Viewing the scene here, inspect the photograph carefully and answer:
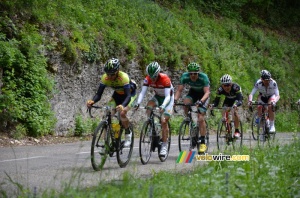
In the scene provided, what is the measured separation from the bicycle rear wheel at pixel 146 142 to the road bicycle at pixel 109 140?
1.30ft

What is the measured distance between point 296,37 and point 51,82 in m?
28.3


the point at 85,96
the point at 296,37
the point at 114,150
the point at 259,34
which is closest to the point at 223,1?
the point at 259,34

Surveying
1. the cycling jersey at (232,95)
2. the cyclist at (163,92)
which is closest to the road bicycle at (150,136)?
the cyclist at (163,92)

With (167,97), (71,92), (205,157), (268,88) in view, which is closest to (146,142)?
(167,97)

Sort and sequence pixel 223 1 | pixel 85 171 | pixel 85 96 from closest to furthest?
1. pixel 85 171
2. pixel 85 96
3. pixel 223 1

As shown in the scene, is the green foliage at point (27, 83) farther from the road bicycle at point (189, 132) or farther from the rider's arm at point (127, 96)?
the rider's arm at point (127, 96)

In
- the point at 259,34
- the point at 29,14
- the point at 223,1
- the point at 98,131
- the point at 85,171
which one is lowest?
the point at 85,171

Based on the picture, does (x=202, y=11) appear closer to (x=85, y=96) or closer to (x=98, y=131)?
(x=85, y=96)

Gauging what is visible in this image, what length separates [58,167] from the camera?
10352mm

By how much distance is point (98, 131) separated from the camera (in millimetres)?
9758

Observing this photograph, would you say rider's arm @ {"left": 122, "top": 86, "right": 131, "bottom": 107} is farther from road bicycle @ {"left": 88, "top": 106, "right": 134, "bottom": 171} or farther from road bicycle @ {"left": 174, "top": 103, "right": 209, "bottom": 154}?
road bicycle @ {"left": 174, "top": 103, "right": 209, "bottom": 154}

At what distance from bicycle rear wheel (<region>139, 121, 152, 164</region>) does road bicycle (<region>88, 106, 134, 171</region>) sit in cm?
40

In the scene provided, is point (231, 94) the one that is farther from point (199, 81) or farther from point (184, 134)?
point (184, 134)

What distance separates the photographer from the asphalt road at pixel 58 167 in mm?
8367
